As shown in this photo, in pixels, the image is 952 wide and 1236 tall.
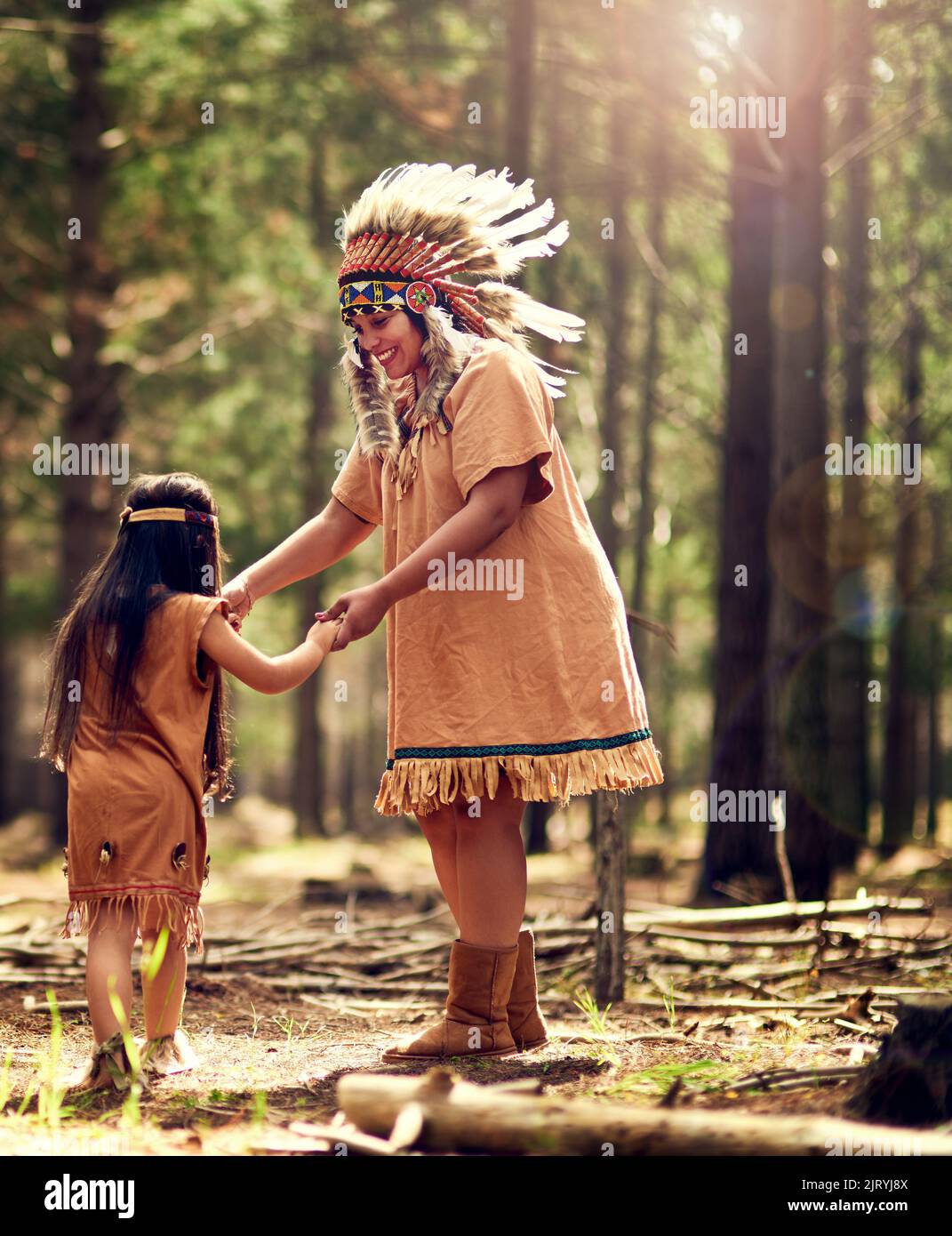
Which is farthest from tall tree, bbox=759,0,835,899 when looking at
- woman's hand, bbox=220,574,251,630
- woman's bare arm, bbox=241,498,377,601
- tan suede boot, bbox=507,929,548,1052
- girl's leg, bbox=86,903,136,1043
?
girl's leg, bbox=86,903,136,1043

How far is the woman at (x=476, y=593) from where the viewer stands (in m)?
3.66

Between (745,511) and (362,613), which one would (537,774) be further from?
(745,511)

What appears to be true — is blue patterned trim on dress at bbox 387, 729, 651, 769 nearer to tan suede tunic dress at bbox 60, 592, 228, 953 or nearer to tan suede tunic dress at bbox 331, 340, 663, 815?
tan suede tunic dress at bbox 331, 340, 663, 815

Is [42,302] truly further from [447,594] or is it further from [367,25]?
[447,594]

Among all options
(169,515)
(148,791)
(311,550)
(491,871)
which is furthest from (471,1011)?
(169,515)

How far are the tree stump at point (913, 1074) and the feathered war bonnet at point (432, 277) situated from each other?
1989mm

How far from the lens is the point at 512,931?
372cm

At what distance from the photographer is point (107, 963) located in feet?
11.5

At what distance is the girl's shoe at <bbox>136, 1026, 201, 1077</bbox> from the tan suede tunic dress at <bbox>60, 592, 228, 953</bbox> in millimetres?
263

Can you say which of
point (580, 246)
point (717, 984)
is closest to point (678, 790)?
point (580, 246)

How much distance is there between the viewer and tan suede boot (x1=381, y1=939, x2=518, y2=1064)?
368 centimetres

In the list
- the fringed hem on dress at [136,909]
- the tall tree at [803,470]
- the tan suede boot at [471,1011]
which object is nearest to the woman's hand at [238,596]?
the fringed hem on dress at [136,909]

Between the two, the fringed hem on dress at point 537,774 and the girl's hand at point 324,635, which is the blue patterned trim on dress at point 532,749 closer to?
the fringed hem on dress at point 537,774

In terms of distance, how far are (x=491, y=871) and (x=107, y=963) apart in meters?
→ 1.06
